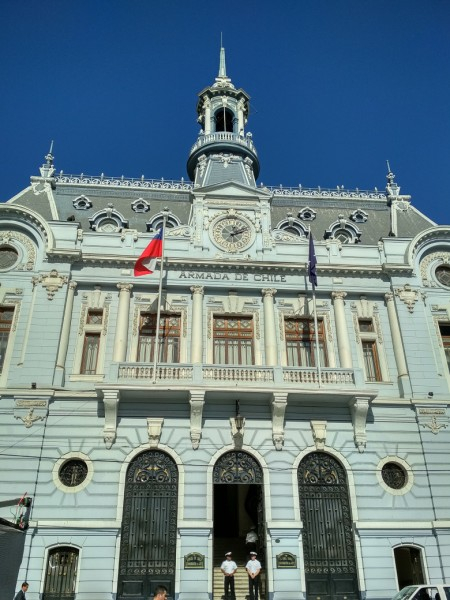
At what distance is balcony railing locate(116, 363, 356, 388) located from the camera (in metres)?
21.6

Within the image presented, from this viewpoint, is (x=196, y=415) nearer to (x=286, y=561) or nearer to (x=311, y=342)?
(x=286, y=561)

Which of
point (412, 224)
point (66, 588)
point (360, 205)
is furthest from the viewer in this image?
point (360, 205)

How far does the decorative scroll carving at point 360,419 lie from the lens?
21.7 metres

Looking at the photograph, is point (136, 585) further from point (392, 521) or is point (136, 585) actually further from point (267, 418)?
point (392, 521)

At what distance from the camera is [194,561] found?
19.4 meters

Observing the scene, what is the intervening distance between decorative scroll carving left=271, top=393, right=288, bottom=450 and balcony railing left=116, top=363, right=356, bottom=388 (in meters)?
0.57

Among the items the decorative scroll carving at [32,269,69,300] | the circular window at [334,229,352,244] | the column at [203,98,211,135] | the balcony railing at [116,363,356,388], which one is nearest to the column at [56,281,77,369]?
the decorative scroll carving at [32,269,69,300]

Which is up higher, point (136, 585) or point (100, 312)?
point (100, 312)

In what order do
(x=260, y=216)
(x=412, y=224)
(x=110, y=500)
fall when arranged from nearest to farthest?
(x=110, y=500) → (x=260, y=216) → (x=412, y=224)

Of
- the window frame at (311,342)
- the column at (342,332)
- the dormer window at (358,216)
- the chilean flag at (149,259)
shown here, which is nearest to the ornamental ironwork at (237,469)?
the window frame at (311,342)

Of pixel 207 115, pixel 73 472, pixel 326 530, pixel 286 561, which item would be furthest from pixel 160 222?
pixel 286 561

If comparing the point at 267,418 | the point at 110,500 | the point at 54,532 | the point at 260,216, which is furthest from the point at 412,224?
the point at 54,532

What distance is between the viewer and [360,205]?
32438 mm

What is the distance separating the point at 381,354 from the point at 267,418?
6397 mm
